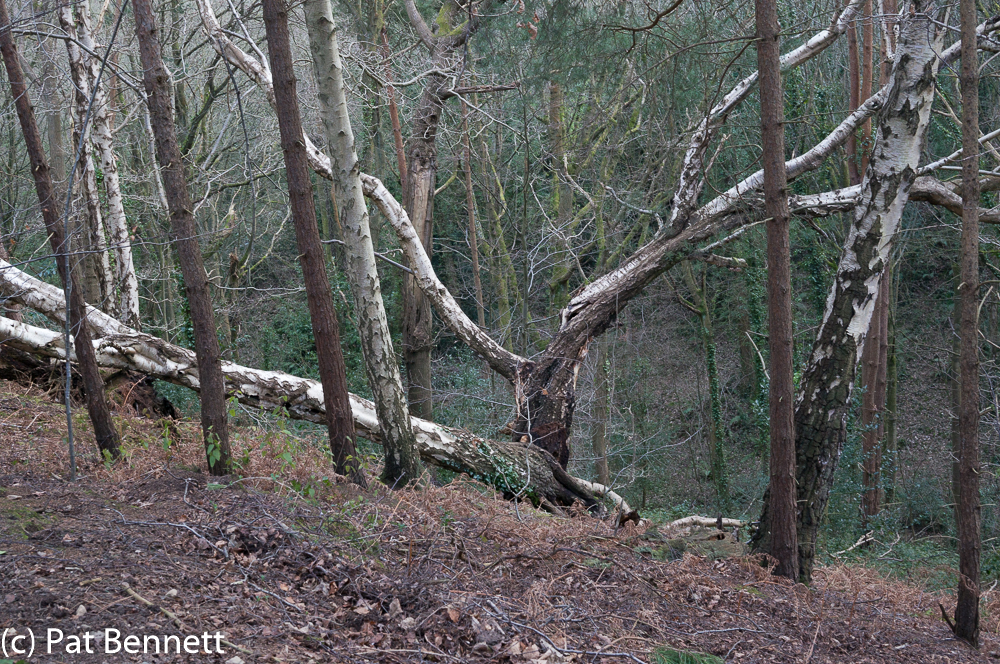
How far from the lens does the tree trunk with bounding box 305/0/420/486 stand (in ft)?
18.1

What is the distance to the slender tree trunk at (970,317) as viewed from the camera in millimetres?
4547

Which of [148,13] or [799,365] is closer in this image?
[148,13]

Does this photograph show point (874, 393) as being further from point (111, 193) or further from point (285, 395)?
point (111, 193)

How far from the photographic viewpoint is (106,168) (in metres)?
8.91

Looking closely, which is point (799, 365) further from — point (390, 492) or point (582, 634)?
point (582, 634)

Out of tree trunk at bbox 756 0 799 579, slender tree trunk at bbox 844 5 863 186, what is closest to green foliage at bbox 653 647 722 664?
tree trunk at bbox 756 0 799 579

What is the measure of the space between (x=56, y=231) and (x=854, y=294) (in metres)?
6.04

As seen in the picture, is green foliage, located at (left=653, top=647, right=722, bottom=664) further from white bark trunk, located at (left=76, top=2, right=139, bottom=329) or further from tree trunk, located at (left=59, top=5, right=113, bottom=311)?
white bark trunk, located at (left=76, top=2, right=139, bottom=329)

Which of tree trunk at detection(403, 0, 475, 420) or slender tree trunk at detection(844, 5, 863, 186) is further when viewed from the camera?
slender tree trunk at detection(844, 5, 863, 186)

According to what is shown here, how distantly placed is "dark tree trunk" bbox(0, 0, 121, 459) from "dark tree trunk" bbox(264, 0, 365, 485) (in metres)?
1.60

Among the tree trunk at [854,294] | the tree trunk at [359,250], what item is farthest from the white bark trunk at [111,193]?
the tree trunk at [854,294]

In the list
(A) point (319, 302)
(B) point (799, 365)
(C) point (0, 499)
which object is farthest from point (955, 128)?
(C) point (0, 499)

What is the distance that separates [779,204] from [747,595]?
2.75m

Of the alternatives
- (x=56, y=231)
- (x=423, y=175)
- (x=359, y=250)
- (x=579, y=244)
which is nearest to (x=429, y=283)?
(x=423, y=175)
